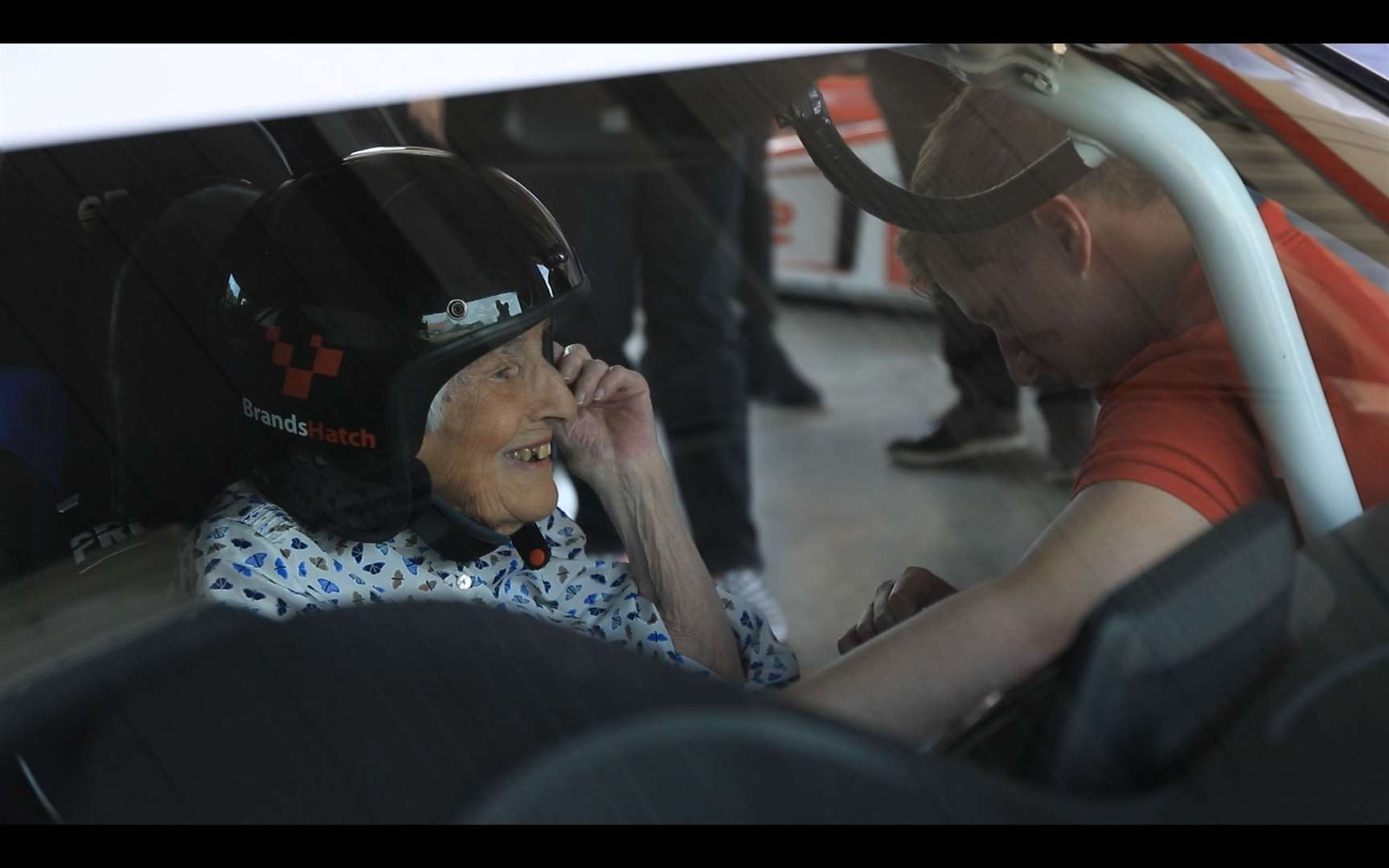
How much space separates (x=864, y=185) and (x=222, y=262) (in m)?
0.62

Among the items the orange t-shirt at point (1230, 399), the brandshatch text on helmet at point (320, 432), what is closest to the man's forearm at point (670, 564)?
the brandshatch text on helmet at point (320, 432)

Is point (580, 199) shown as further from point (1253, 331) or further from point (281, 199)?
point (1253, 331)

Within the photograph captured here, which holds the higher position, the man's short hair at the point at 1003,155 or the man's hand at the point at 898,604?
the man's short hair at the point at 1003,155

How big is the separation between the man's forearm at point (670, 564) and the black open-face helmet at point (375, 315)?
9 cm

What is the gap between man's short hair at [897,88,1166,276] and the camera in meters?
1.27

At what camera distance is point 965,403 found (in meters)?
1.41

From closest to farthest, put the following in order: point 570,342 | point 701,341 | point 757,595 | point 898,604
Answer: point 898,604, point 570,342, point 757,595, point 701,341

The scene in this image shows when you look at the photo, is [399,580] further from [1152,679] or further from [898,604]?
[1152,679]

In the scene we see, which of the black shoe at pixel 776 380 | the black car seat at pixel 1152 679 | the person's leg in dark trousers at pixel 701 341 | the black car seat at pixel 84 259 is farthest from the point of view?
the black shoe at pixel 776 380

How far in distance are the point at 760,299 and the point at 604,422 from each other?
385mm

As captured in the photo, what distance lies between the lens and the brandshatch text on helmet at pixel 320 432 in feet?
3.90

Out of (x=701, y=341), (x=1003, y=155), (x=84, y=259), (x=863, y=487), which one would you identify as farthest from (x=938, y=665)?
(x=84, y=259)

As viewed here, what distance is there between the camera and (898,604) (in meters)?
1.13

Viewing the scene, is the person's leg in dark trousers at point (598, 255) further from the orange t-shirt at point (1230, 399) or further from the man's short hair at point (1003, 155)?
the orange t-shirt at point (1230, 399)
